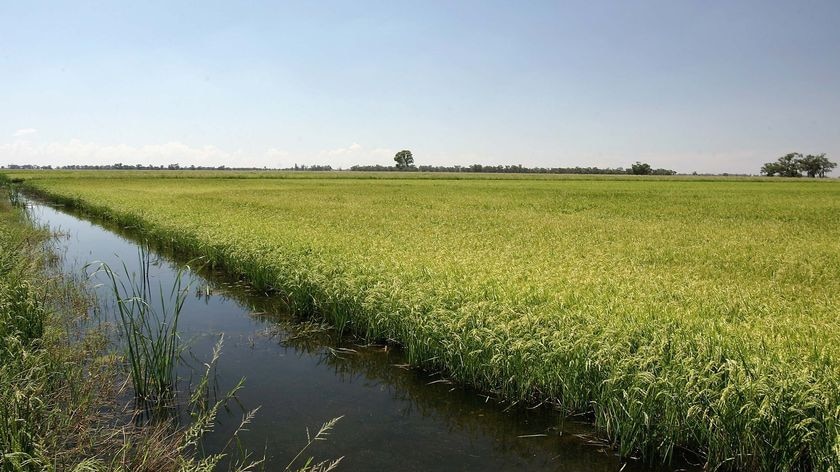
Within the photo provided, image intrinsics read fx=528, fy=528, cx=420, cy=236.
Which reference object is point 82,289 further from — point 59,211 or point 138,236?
point 59,211

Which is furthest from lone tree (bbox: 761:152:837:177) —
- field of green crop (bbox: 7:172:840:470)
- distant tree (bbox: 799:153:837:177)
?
field of green crop (bbox: 7:172:840:470)

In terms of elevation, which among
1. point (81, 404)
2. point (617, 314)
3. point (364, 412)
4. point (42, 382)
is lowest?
point (364, 412)

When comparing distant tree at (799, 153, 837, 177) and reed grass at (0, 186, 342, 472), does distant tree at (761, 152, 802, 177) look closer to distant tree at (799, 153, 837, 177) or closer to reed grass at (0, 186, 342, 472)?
distant tree at (799, 153, 837, 177)

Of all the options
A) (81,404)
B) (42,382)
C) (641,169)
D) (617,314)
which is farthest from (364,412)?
(641,169)

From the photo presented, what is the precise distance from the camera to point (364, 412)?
7047 mm

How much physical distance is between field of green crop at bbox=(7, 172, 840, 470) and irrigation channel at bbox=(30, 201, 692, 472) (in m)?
0.37

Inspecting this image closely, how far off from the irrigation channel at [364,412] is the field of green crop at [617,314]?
0.37 metres

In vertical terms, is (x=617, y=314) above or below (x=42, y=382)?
above

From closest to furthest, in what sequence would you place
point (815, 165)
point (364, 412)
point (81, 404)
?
1. point (81, 404)
2. point (364, 412)
3. point (815, 165)

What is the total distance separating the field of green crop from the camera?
5.34 metres

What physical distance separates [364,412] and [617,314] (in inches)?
156

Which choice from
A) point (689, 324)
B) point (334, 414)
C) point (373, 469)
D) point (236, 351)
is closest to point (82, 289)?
point (236, 351)

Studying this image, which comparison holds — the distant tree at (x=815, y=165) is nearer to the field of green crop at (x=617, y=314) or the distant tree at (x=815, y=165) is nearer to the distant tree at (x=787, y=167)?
the distant tree at (x=787, y=167)

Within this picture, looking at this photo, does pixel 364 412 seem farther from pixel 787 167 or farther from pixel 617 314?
pixel 787 167
